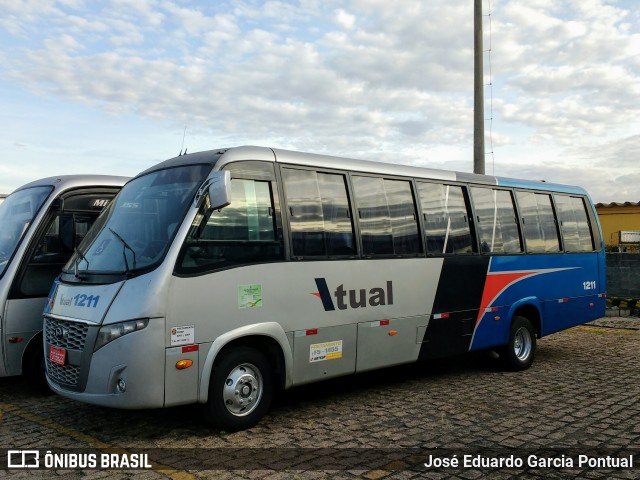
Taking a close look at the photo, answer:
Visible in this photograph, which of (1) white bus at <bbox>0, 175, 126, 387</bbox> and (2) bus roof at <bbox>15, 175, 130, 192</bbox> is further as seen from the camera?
(2) bus roof at <bbox>15, 175, 130, 192</bbox>

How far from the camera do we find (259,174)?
674 centimetres

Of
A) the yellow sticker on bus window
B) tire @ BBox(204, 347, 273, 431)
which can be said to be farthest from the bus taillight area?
the yellow sticker on bus window

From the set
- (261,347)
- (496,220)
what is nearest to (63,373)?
(261,347)

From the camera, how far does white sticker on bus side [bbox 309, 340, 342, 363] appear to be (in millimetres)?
6984

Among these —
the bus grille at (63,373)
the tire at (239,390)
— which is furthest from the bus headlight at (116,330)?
the tire at (239,390)

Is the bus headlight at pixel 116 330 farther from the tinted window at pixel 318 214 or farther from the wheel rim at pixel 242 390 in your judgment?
the tinted window at pixel 318 214

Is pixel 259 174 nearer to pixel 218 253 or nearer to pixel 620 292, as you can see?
pixel 218 253

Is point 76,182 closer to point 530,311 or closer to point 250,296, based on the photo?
point 250,296

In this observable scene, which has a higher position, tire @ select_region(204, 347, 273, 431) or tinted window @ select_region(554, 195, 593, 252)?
tinted window @ select_region(554, 195, 593, 252)

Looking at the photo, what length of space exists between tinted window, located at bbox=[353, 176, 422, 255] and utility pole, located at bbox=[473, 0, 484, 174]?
7021mm

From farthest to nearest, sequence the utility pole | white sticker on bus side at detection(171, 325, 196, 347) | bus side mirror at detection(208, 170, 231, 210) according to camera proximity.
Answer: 1. the utility pole
2. bus side mirror at detection(208, 170, 231, 210)
3. white sticker on bus side at detection(171, 325, 196, 347)

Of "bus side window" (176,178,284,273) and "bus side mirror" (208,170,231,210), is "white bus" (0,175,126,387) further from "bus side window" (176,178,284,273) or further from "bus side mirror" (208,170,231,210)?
"bus side mirror" (208,170,231,210)

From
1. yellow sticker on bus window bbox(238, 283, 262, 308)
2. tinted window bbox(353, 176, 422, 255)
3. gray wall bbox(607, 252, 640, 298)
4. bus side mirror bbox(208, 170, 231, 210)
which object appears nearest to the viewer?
bus side mirror bbox(208, 170, 231, 210)

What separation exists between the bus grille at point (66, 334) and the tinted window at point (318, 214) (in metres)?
2.29
